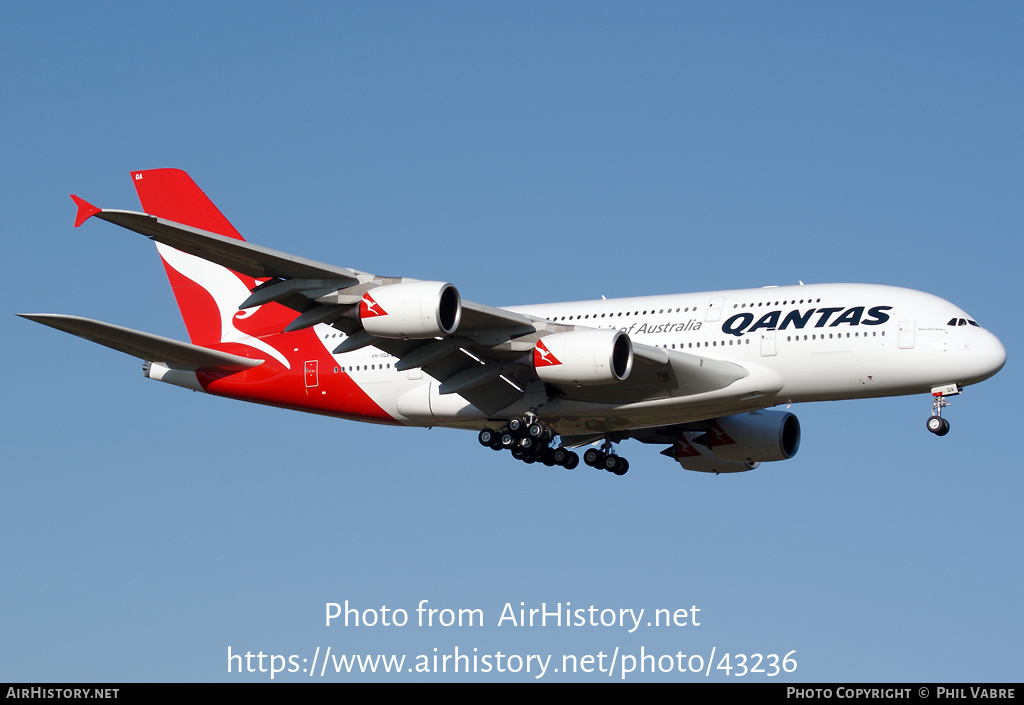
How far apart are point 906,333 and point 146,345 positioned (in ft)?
60.5

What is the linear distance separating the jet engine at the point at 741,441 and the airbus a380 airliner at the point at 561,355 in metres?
0.06

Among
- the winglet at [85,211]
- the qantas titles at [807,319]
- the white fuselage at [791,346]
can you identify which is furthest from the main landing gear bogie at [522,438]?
the winglet at [85,211]

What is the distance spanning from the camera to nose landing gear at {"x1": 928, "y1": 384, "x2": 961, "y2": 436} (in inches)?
1171

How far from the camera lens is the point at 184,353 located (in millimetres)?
33438

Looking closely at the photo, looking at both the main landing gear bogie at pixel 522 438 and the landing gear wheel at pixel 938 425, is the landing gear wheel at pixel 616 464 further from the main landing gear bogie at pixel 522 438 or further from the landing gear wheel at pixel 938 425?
the landing gear wheel at pixel 938 425

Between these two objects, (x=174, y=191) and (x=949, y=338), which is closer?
(x=949, y=338)

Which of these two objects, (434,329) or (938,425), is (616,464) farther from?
(434,329)
